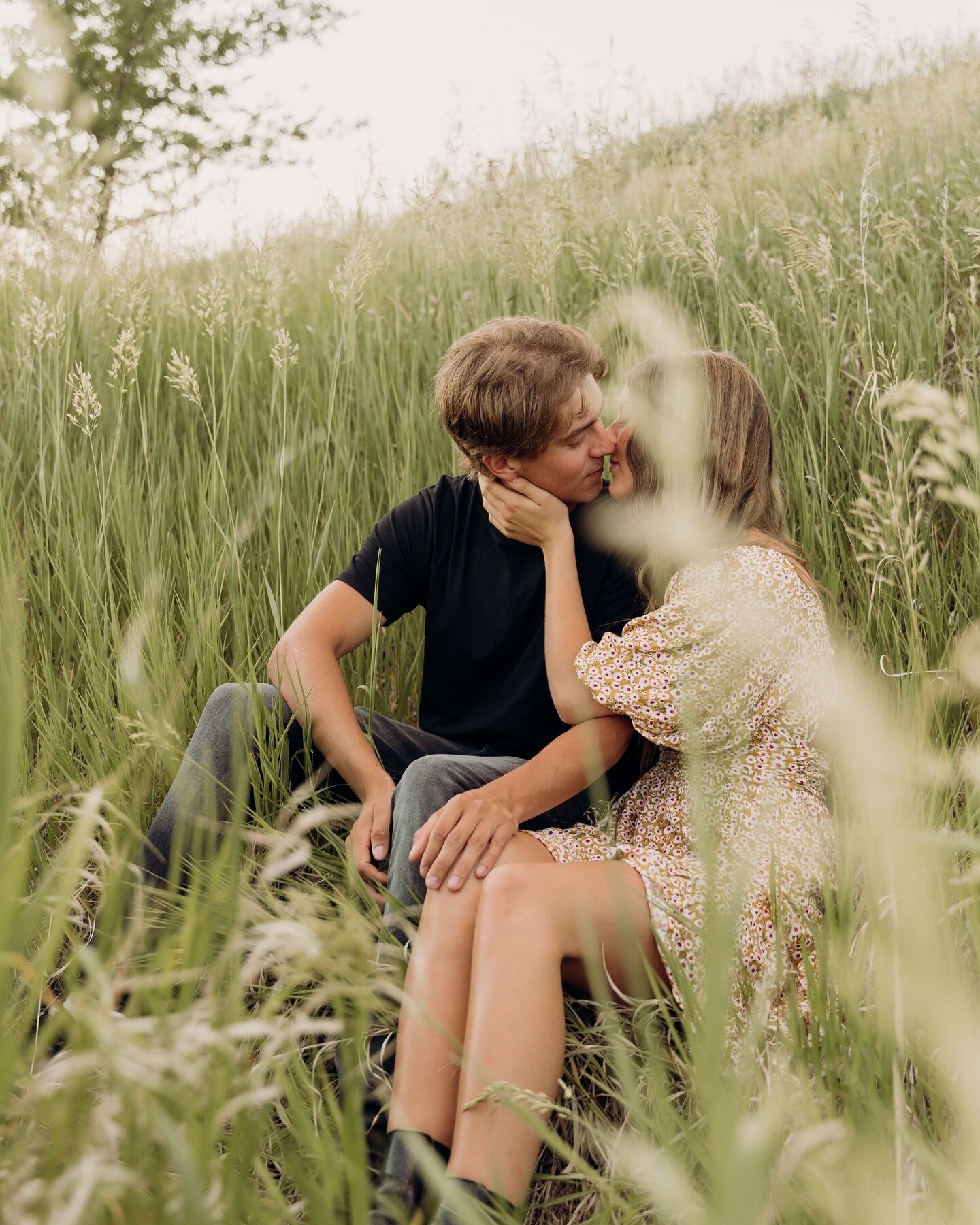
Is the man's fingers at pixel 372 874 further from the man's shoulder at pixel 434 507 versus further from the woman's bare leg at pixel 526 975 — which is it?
the man's shoulder at pixel 434 507

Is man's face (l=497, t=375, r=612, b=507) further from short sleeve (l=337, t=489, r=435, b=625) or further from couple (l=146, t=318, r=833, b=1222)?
short sleeve (l=337, t=489, r=435, b=625)

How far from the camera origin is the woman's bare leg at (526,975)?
1.36m

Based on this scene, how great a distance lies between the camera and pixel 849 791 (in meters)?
1.94

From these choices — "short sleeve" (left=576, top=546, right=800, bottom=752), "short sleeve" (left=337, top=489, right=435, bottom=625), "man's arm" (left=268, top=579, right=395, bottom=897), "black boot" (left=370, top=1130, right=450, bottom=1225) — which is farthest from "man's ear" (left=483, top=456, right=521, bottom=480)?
"black boot" (left=370, top=1130, right=450, bottom=1225)

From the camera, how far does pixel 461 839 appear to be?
1.71m

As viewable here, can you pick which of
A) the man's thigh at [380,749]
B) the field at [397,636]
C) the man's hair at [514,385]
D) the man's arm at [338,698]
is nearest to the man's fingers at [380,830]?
the man's arm at [338,698]

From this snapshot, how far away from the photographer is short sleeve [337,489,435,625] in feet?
7.74

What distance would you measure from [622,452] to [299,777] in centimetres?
103

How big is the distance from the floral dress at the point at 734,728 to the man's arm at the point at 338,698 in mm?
376

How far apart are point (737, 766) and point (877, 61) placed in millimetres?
5573

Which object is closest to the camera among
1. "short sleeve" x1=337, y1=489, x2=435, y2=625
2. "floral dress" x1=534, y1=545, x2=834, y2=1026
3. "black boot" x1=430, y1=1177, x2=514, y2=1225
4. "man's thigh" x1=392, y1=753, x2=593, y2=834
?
"black boot" x1=430, y1=1177, x2=514, y2=1225

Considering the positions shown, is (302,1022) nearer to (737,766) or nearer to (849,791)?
(737,766)

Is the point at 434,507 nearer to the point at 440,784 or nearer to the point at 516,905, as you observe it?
the point at 440,784

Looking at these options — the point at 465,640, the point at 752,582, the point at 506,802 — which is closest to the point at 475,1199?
the point at 506,802
